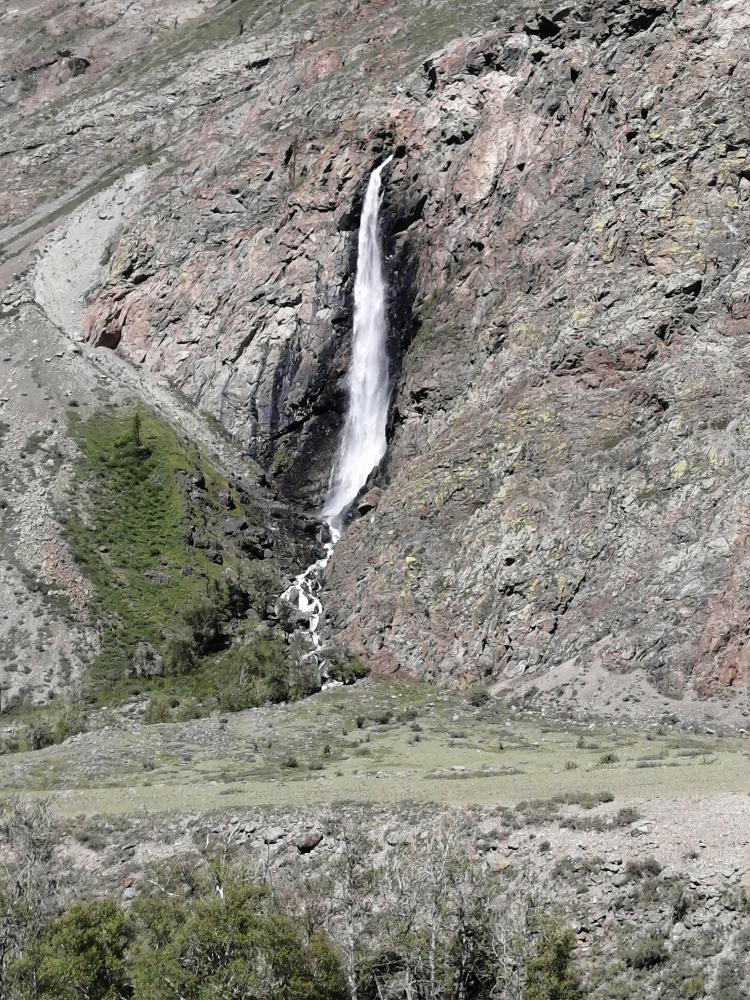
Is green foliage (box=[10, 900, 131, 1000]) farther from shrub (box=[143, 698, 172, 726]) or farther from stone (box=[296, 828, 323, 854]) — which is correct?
shrub (box=[143, 698, 172, 726])

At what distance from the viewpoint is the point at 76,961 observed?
731 inches

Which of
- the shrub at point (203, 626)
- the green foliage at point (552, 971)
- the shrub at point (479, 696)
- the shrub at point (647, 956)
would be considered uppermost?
the shrub at point (203, 626)

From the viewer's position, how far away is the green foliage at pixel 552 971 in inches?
695

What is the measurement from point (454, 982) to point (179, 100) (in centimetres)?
10830

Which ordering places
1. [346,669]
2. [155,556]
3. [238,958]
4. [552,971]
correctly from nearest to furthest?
[552,971] < [238,958] < [346,669] < [155,556]

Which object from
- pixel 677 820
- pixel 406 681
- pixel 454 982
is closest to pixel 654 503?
pixel 406 681

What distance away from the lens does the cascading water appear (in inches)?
2509

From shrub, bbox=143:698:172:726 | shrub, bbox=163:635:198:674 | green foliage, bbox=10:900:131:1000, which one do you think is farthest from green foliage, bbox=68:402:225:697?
green foliage, bbox=10:900:131:1000

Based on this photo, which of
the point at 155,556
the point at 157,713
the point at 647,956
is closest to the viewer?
the point at 647,956

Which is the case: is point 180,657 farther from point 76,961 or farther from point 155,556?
point 76,961

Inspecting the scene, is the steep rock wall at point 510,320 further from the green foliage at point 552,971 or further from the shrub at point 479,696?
the green foliage at point 552,971

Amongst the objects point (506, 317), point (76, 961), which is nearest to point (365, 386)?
point (506, 317)

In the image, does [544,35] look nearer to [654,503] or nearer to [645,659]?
[654,503]

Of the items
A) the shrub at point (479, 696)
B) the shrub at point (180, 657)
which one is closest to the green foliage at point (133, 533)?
the shrub at point (180, 657)
